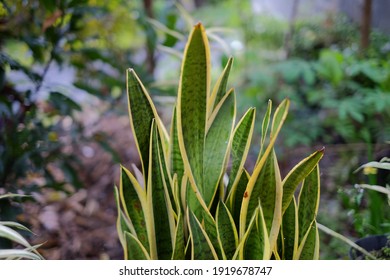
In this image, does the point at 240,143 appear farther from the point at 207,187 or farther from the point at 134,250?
the point at 134,250

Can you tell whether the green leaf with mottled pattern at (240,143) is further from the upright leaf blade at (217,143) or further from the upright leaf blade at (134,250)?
the upright leaf blade at (134,250)

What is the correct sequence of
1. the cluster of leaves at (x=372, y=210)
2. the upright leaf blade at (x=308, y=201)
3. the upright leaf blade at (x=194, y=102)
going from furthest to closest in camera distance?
1. the cluster of leaves at (x=372, y=210)
2. the upright leaf blade at (x=308, y=201)
3. the upright leaf blade at (x=194, y=102)

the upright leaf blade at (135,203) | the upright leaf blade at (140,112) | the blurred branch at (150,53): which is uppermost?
the blurred branch at (150,53)

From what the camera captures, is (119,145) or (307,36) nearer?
(119,145)

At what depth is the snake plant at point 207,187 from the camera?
71 centimetres

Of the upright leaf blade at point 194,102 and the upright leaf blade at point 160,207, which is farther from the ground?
the upright leaf blade at point 194,102

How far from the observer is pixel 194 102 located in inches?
28.1

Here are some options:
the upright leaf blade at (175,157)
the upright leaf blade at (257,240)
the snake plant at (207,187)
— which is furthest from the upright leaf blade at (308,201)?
the upright leaf blade at (175,157)

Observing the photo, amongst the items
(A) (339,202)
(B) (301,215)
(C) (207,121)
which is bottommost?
(A) (339,202)

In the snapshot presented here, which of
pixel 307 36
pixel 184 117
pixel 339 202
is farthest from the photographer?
pixel 307 36
